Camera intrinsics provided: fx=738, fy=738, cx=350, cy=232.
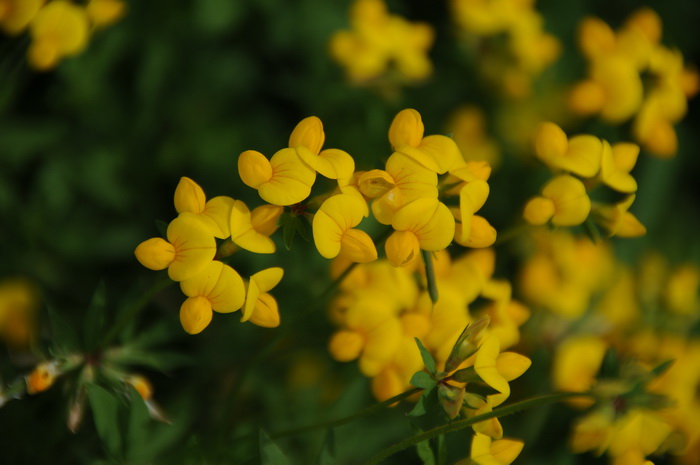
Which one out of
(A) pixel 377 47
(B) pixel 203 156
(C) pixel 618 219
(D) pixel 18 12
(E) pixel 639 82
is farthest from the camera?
(B) pixel 203 156

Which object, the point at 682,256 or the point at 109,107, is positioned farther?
the point at 682,256

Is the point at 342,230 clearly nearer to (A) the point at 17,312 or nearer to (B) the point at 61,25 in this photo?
(B) the point at 61,25

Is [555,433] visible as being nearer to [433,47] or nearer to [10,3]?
[433,47]

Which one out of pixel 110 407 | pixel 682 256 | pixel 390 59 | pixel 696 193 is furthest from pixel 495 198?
pixel 110 407

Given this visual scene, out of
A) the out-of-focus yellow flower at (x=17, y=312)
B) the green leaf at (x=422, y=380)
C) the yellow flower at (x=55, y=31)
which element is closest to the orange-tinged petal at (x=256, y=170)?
the green leaf at (x=422, y=380)

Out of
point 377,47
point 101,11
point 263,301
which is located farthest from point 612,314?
point 101,11
